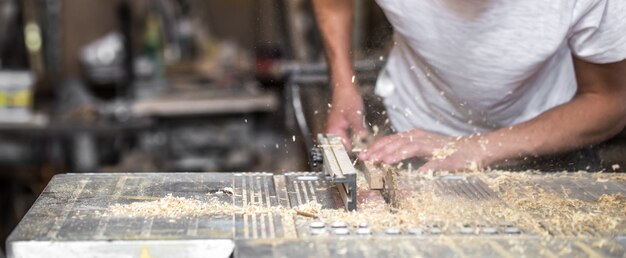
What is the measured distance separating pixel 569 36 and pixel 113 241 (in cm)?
114

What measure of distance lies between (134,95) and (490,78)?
102 inches

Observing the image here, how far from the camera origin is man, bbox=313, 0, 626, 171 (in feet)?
6.29

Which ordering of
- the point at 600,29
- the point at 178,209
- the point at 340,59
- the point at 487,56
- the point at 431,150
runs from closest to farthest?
1. the point at 178,209
2. the point at 600,29
3. the point at 431,150
4. the point at 487,56
5. the point at 340,59

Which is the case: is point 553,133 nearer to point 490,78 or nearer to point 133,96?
point 490,78

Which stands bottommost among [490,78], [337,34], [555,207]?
[555,207]

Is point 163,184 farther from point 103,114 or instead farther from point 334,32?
point 103,114

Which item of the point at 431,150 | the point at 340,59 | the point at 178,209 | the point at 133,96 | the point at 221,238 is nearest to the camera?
the point at 221,238

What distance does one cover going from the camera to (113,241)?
1317 mm

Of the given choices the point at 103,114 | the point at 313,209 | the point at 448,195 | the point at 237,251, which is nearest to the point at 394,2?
the point at 448,195

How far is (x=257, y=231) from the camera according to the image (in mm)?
1407

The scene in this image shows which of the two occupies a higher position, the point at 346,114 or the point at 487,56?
the point at 487,56

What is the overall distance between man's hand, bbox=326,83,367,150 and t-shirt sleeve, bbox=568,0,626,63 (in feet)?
1.81

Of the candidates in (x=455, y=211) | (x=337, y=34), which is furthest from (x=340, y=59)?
(x=455, y=211)

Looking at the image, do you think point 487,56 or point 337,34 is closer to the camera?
point 487,56
